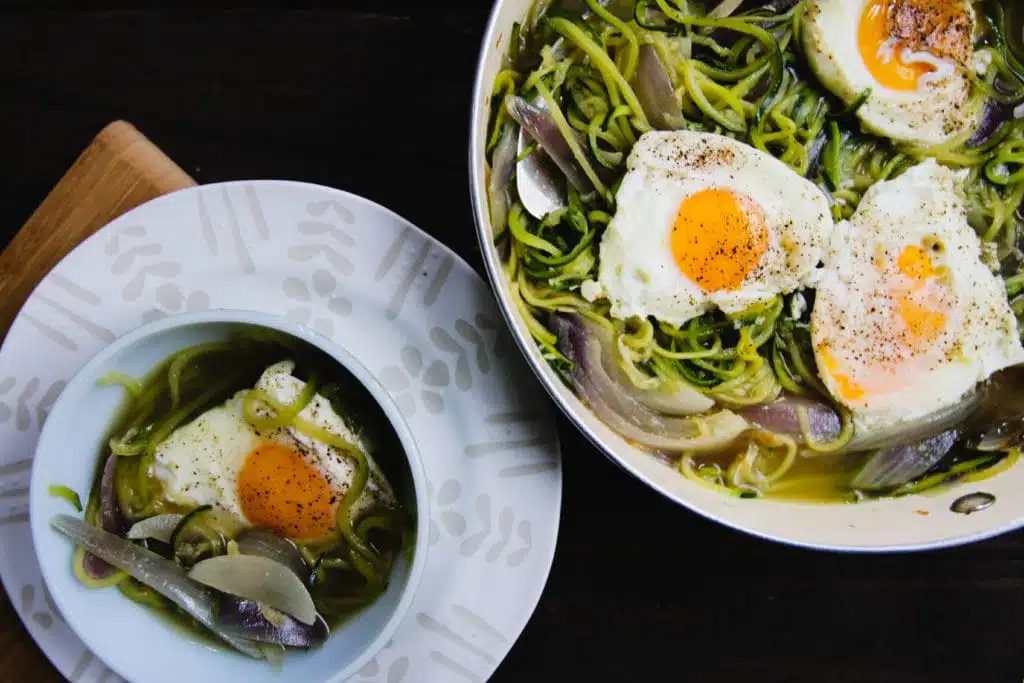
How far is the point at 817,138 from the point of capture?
221 centimetres

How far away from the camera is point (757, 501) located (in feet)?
6.99

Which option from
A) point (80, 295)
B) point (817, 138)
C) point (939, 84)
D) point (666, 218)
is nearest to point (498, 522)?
point (666, 218)

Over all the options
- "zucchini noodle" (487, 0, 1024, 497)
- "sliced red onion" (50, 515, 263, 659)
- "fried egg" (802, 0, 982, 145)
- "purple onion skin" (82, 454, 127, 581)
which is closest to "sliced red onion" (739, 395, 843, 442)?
"zucchini noodle" (487, 0, 1024, 497)

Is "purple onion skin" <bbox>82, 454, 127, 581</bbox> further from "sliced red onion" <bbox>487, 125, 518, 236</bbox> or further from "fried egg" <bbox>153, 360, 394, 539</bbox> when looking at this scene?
"sliced red onion" <bbox>487, 125, 518, 236</bbox>

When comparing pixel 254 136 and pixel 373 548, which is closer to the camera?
pixel 373 548

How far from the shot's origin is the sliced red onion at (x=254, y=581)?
1907mm

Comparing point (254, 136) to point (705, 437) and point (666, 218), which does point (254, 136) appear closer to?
point (666, 218)

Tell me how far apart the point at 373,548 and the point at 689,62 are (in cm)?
136

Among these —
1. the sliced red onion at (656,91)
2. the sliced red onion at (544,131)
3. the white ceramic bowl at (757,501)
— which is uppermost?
the sliced red onion at (656,91)

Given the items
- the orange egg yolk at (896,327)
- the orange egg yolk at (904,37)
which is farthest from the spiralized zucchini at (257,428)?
the orange egg yolk at (904,37)

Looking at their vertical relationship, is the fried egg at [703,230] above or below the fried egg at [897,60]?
below

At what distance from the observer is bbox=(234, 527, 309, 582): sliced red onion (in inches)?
78.8

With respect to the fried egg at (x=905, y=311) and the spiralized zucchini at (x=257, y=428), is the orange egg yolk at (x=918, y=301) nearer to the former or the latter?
the fried egg at (x=905, y=311)

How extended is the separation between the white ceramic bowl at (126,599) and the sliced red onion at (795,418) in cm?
88
